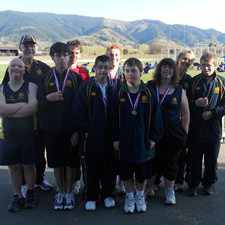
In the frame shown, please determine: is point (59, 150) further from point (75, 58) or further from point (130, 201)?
point (75, 58)

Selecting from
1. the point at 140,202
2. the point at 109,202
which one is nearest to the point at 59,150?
the point at 109,202

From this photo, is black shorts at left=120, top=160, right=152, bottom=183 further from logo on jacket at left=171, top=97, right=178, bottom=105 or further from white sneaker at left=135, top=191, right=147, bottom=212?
logo on jacket at left=171, top=97, right=178, bottom=105

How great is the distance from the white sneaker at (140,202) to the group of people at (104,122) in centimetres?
1

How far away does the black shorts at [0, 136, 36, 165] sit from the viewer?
16.9 ft

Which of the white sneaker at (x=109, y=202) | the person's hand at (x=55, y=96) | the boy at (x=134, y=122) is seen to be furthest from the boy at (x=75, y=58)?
the white sneaker at (x=109, y=202)

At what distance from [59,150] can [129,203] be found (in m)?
1.09

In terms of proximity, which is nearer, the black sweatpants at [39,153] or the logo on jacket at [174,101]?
the logo on jacket at [174,101]

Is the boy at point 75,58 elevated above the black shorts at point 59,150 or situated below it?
above

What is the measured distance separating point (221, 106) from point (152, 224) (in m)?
1.81

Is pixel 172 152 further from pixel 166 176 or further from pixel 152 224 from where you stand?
pixel 152 224

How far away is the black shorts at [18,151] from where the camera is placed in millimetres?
5160

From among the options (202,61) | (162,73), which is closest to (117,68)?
(162,73)

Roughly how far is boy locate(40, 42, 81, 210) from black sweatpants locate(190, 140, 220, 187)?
1.68m

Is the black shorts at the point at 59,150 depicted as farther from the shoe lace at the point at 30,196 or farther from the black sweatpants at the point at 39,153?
the shoe lace at the point at 30,196
